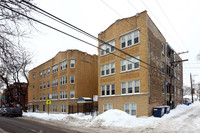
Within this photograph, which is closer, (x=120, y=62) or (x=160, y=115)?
(x=160, y=115)

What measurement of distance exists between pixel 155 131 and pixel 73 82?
80.9 ft

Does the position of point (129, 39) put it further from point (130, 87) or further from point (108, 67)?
point (130, 87)

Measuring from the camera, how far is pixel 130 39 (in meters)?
24.3

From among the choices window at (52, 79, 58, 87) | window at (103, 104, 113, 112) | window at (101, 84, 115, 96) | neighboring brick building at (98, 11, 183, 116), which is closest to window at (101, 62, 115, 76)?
neighboring brick building at (98, 11, 183, 116)

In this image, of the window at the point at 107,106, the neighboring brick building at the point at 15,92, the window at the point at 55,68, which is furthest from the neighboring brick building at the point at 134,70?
the neighboring brick building at the point at 15,92

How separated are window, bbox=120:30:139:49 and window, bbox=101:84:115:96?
580 centimetres

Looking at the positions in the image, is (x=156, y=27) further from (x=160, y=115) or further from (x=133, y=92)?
(x=160, y=115)

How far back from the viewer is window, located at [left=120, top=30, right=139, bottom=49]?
931 inches

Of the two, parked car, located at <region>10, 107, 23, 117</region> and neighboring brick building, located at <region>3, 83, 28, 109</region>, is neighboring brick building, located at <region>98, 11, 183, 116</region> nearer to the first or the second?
parked car, located at <region>10, 107, 23, 117</region>

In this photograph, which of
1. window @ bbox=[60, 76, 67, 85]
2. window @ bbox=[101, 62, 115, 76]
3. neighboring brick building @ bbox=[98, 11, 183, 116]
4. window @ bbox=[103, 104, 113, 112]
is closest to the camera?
neighboring brick building @ bbox=[98, 11, 183, 116]

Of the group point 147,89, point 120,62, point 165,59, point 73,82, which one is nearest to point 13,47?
point 147,89

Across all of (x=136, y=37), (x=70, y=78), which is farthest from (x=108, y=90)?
(x=70, y=78)

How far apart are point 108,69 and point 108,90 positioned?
305 cm

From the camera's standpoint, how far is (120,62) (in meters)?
A: 25.2
